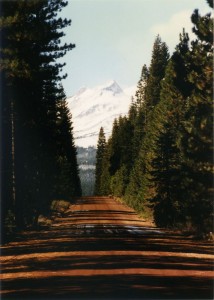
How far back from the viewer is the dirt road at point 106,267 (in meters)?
13.4

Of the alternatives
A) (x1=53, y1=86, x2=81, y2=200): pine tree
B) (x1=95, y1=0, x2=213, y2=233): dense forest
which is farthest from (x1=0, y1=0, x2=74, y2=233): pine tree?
(x1=95, y1=0, x2=213, y2=233): dense forest

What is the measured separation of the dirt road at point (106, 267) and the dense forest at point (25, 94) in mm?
3047

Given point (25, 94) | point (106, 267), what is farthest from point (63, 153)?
point (106, 267)

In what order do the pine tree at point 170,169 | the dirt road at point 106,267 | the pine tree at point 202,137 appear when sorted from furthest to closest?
the pine tree at point 170,169, the pine tree at point 202,137, the dirt road at point 106,267

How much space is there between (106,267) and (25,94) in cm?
1434

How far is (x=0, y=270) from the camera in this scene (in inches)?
693

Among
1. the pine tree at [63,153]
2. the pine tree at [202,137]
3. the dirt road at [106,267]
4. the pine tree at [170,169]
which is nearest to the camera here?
the dirt road at [106,267]

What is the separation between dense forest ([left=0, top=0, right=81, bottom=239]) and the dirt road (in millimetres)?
3047

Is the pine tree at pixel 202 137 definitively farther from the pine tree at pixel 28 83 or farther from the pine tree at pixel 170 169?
the pine tree at pixel 28 83

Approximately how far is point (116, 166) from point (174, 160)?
85.3 m

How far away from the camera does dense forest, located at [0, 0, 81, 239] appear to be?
26.3 metres

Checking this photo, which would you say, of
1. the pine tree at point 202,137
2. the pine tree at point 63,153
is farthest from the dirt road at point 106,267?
the pine tree at point 63,153

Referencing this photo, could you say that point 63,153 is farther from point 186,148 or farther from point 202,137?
point 202,137

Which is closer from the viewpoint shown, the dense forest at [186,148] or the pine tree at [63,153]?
the dense forest at [186,148]
